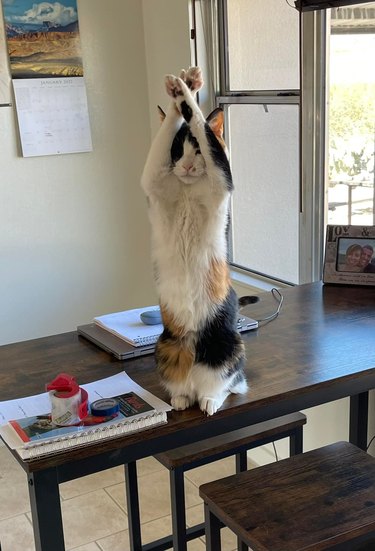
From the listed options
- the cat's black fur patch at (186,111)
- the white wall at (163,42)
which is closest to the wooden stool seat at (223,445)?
the cat's black fur patch at (186,111)

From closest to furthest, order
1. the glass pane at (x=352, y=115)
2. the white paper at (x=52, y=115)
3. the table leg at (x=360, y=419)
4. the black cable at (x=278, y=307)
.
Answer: the black cable at (x=278, y=307), the table leg at (x=360, y=419), the glass pane at (x=352, y=115), the white paper at (x=52, y=115)

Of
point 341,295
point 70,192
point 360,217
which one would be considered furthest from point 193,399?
point 70,192

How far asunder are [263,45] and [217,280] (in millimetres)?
1555

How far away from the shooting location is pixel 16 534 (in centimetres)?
257

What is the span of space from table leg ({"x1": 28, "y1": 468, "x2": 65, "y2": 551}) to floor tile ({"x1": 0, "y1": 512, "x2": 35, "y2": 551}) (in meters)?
1.29

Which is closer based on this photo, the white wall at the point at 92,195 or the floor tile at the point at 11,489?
the floor tile at the point at 11,489

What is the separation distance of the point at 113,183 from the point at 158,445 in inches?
81.2

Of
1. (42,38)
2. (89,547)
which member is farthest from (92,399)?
(42,38)

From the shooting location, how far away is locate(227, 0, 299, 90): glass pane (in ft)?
8.23

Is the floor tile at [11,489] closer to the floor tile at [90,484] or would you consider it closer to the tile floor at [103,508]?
the tile floor at [103,508]

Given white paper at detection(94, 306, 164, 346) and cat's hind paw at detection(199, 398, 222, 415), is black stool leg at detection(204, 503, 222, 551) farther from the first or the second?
white paper at detection(94, 306, 164, 346)

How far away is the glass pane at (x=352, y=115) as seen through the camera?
2.20m

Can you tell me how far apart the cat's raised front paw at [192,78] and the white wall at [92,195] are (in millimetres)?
1691

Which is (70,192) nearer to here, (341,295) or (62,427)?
(341,295)
